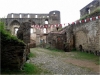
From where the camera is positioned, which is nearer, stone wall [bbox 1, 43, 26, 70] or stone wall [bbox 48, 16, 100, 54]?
stone wall [bbox 1, 43, 26, 70]

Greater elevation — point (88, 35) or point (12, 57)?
point (88, 35)

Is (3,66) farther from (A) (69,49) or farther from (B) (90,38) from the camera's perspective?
(A) (69,49)

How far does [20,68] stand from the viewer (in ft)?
21.9

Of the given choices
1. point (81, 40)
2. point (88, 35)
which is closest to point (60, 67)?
point (88, 35)

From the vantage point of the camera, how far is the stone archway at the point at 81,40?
1672 centimetres

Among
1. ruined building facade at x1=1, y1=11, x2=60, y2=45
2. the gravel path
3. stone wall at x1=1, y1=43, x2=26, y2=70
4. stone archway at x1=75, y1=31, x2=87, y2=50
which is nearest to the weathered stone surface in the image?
stone archway at x1=75, y1=31, x2=87, y2=50

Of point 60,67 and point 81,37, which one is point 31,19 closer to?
point 81,37

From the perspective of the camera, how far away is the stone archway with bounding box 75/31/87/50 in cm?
1672

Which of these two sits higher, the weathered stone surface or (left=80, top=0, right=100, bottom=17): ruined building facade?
(left=80, top=0, right=100, bottom=17): ruined building facade

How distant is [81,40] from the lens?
1767cm

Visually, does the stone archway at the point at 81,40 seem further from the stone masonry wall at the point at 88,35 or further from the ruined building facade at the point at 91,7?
the ruined building facade at the point at 91,7

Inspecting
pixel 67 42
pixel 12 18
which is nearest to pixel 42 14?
pixel 12 18

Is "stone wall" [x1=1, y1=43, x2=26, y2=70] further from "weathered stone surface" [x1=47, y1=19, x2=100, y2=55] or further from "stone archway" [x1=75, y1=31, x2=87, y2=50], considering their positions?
"stone archway" [x1=75, y1=31, x2=87, y2=50]

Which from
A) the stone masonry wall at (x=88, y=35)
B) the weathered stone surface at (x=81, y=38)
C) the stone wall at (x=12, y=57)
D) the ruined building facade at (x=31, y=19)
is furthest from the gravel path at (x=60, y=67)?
the ruined building facade at (x=31, y=19)
